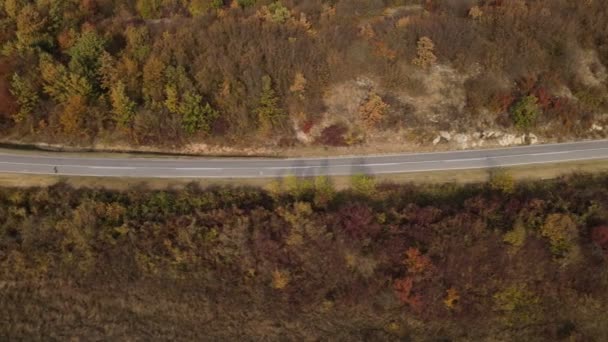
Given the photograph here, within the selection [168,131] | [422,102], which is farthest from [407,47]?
[168,131]

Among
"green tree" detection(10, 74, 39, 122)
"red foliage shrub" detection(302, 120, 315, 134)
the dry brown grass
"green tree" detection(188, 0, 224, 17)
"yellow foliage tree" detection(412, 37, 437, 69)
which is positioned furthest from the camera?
"green tree" detection(188, 0, 224, 17)

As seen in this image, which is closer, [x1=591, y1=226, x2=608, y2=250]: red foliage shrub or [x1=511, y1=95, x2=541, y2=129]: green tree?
[x1=591, y1=226, x2=608, y2=250]: red foliage shrub

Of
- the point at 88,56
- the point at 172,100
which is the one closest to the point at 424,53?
the point at 172,100

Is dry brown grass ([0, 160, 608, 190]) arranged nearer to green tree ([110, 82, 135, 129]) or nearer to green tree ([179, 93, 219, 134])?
green tree ([179, 93, 219, 134])

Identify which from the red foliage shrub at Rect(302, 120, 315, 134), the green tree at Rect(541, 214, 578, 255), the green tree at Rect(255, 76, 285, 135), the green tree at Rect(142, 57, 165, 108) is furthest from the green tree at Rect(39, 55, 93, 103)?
the green tree at Rect(541, 214, 578, 255)

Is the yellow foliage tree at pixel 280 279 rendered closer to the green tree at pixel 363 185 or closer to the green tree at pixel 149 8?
the green tree at pixel 363 185

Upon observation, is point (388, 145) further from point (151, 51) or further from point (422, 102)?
point (151, 51)
